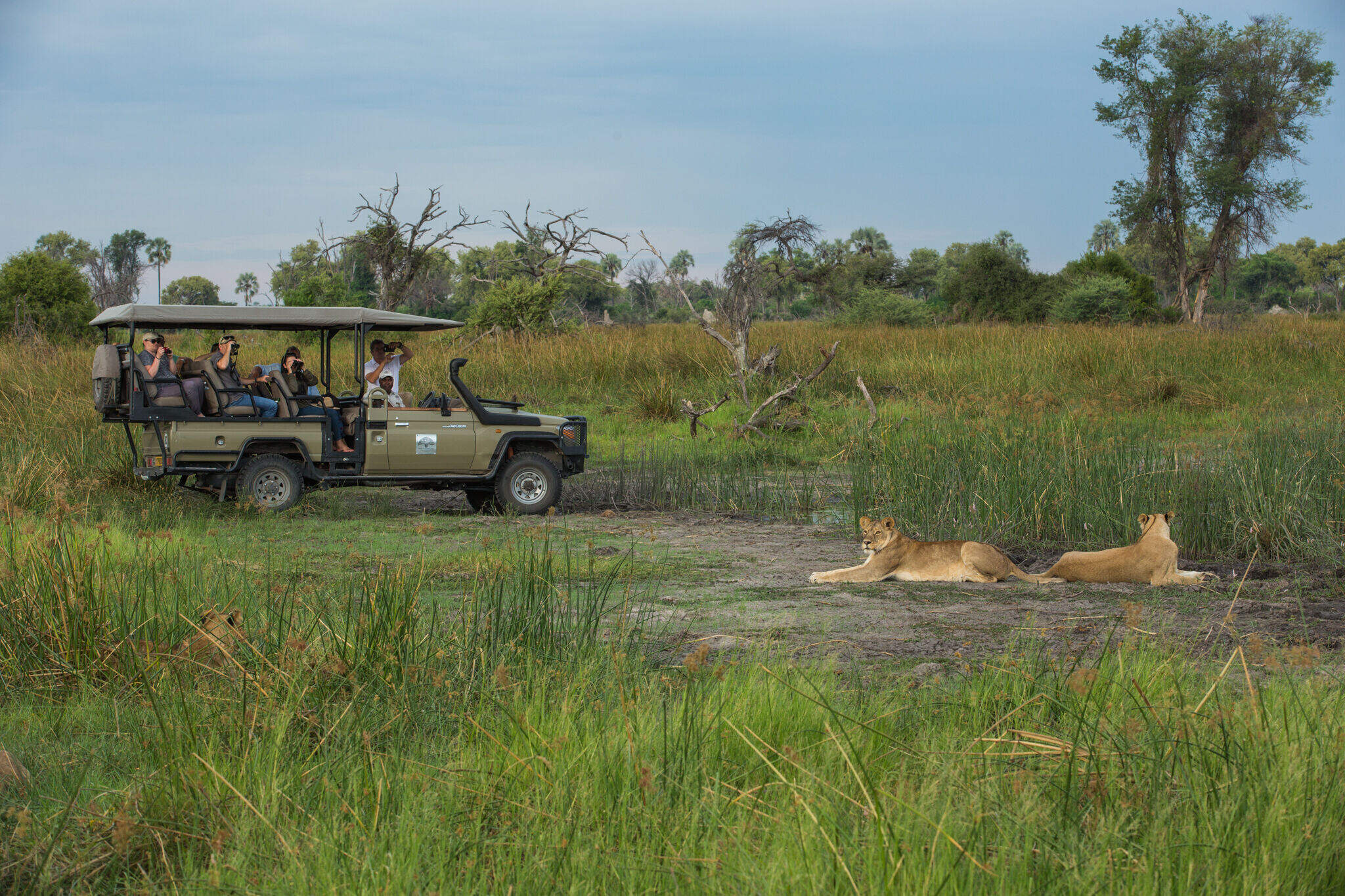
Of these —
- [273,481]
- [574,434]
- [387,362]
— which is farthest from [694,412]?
[273,481]

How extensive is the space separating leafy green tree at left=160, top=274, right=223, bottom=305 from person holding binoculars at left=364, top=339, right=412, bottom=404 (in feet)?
248

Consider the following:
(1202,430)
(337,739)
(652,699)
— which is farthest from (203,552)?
(1202,430)

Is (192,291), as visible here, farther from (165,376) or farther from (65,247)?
(165,376)

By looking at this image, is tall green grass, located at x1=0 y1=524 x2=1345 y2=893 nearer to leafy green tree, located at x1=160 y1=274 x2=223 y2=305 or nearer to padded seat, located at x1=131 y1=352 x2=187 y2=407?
padded seat, located at x1=131 y1=352 x2=187 y2=407

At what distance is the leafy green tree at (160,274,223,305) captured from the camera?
83.2 m

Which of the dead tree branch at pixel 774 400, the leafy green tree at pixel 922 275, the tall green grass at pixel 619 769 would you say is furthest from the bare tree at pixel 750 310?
the leafy green tree at pixel 922 275

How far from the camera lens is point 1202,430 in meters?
14.8

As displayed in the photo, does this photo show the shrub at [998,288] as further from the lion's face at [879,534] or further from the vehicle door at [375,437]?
the lion's face at [879,534]

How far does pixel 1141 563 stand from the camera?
7.08 meters

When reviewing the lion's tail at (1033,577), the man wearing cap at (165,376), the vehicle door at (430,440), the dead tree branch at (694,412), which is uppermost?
the man wearing cap at (165,376)

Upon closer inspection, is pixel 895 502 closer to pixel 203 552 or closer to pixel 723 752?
pixel 203 552

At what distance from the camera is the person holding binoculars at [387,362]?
1167cm

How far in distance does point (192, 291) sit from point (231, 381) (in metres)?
85.2

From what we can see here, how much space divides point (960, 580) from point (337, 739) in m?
4.81
